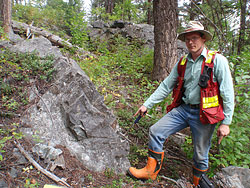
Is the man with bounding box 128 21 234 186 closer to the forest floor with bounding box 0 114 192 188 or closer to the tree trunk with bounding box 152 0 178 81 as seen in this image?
the forest floor with bounding box 0 114 192 188

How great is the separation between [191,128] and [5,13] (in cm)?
777

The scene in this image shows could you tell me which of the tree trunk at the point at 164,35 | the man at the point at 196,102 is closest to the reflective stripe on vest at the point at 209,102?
the man at the point at 196,102

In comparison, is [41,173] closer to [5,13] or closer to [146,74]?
[146,74]

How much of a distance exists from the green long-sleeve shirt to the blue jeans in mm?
221

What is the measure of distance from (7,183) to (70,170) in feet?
2.81

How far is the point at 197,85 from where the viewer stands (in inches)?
106

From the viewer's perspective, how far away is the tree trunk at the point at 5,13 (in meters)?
6.49

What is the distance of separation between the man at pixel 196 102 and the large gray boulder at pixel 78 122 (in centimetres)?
55

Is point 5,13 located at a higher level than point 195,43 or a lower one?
higher

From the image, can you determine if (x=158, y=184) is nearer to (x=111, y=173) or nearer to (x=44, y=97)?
(x=111, y=173)

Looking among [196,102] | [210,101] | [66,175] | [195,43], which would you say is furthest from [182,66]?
[66,175]

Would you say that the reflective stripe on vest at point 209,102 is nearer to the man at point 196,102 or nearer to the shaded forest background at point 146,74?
the man at point 196,102

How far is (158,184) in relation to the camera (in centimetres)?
297

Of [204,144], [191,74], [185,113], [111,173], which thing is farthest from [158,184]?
[191,74]
